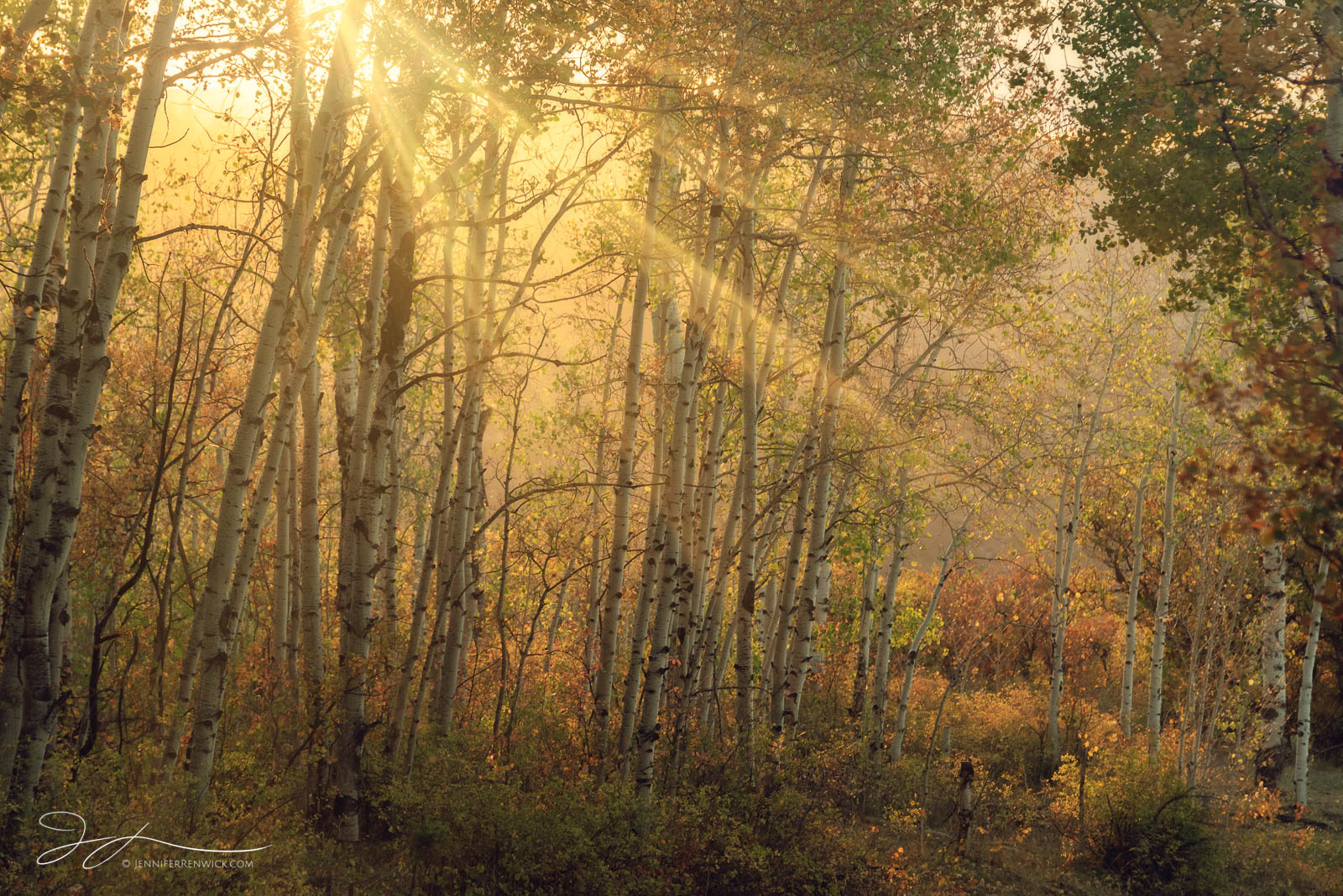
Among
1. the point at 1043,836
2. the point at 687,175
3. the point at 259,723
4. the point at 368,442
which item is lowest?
the point at 1043,836

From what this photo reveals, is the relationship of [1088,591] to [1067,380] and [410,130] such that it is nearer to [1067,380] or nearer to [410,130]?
[1067,380]

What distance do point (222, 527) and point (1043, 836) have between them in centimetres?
1098

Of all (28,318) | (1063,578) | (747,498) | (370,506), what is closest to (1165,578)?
(1063,578)

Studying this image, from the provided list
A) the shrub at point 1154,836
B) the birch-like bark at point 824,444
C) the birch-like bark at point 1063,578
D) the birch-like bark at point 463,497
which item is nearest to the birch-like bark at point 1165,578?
the birch-like bark at point 1063,578

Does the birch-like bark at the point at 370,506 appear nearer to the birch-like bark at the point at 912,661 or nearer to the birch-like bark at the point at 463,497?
the birch-like bark at the point at 463,497

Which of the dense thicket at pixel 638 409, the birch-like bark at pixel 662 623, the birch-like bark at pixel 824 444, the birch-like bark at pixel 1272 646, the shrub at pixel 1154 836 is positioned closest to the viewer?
the dense thicket at pixel 638 409

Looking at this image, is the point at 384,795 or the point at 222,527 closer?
the point at 222,527

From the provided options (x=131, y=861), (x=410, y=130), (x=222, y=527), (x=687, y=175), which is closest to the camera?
(x=131, y=861)

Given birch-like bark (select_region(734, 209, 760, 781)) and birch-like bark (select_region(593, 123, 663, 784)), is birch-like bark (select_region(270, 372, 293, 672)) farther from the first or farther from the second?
birch-like bark (select_region(734, 209, 760, 781))

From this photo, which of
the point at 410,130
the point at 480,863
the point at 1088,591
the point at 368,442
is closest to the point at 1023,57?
the point at 410,130

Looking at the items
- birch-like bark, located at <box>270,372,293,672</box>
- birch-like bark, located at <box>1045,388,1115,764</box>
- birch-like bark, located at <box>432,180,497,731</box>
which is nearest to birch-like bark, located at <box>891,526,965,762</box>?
birch-like bark, located at <box>1045,388,1115,764</box>

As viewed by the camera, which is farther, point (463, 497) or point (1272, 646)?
point (1272, 646)

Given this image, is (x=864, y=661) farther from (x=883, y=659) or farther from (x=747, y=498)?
(x=747, y=498)

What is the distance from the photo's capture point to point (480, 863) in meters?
6.19
